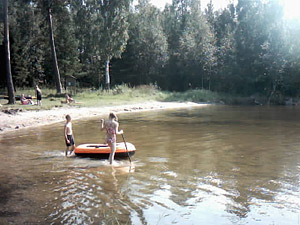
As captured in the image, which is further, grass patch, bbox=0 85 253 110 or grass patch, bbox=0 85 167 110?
grass patch, bbox=0 85 167 110

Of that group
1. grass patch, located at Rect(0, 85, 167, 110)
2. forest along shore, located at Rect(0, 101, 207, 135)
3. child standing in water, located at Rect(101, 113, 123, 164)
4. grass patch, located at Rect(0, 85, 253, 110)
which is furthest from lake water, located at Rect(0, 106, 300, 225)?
grass patch, located at Rect(0, 85, 167, 110)

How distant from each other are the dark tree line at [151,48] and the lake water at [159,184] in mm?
22914

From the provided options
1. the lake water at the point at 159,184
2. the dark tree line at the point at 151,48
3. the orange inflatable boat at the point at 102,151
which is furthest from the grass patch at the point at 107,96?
the orange inflatable boat at the point at 102,151

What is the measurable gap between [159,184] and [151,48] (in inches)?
1586

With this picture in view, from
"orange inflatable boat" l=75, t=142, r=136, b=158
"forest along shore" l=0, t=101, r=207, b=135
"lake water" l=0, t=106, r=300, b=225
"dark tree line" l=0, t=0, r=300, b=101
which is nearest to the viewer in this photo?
"lake water" l=0, t=106, r=300, b=225

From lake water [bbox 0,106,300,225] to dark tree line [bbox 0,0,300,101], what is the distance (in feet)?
75.2

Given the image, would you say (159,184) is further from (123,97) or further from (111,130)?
(123,97)

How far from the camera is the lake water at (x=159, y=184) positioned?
17.8ft

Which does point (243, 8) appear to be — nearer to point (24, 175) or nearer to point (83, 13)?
point (83, 13)

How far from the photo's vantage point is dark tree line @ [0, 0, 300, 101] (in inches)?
1334

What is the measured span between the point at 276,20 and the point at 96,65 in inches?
898

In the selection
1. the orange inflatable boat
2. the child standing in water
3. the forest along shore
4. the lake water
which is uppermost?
the child standing in water

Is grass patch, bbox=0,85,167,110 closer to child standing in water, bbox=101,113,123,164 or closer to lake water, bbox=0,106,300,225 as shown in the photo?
lake water, bbox=0,106,300,225

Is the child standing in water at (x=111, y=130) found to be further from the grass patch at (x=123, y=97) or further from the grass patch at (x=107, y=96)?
the grass patch at (x=107, y=96)
